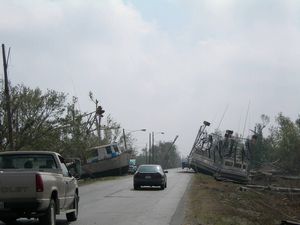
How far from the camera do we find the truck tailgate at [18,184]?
12789 millimetres

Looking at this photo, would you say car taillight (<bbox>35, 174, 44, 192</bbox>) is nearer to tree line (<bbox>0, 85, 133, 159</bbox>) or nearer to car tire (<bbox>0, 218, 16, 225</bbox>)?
car tire (<bbox>0, 218, 16, 225</bbox>)

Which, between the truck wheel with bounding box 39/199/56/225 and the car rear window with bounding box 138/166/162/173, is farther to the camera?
the car rear window with bounding box 138/166/162/173

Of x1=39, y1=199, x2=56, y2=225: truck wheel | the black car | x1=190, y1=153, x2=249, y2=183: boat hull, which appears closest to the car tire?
x1=39, y1=199, x2=56, y2=225: truck wheel

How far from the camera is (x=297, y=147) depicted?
106 m

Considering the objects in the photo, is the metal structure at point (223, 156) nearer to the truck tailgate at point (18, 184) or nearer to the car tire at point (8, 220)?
the car tire at point (8, 220)

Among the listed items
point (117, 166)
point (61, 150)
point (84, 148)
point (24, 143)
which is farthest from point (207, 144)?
point (24, 143)

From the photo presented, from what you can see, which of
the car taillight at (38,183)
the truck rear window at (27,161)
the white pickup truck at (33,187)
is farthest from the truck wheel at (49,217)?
the truck rear window at (27,161)

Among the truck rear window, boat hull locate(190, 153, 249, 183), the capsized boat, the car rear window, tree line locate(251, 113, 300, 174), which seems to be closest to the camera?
the truck rear window

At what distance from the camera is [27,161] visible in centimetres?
1481

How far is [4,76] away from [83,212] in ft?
69.6

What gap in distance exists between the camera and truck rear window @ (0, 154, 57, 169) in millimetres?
14656

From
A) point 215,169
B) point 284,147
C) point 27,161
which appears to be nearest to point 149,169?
point 27,161

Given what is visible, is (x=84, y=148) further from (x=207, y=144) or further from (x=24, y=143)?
(x=207, y=144)

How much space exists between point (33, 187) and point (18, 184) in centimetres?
32
